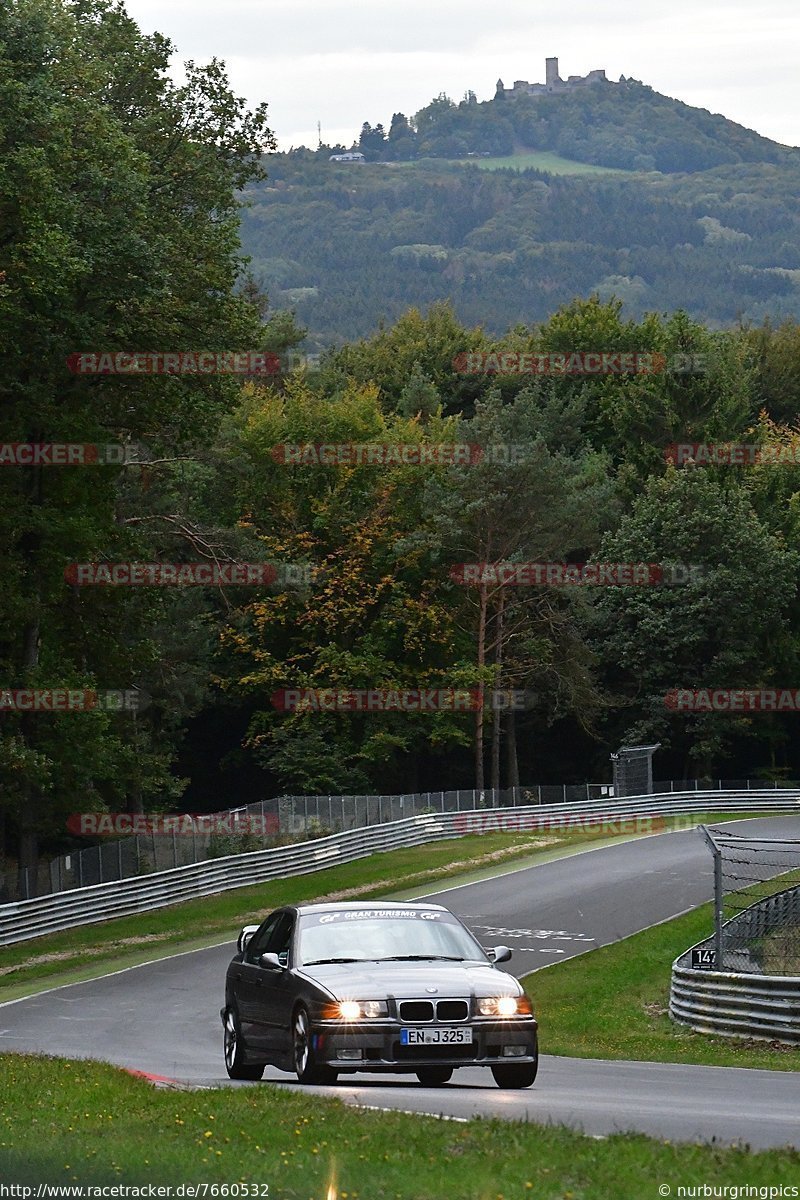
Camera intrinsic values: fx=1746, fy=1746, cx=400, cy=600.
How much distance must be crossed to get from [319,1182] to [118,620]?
114 ft

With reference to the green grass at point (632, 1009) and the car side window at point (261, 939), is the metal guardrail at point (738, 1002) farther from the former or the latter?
the car side window at point (261, 939)

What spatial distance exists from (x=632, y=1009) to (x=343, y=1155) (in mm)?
16911

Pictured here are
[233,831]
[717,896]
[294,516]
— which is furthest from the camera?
[294,516]

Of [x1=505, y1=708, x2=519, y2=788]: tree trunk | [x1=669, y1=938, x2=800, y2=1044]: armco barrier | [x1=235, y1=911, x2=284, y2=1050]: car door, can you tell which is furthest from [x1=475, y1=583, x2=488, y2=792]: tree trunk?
[x1=235, y1=911, x2=284, y2=1050]: car door

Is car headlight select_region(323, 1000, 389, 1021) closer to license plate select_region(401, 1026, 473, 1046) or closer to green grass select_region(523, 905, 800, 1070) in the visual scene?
license plate select_region(401, 1026, 473, 1046)

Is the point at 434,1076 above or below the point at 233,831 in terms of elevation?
above

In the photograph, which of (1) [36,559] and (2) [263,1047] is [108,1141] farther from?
(1) [36,559]

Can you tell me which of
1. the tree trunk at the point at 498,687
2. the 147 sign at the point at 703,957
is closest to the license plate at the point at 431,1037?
the 147 sign at the point at 703,957

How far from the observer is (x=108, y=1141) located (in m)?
9.39

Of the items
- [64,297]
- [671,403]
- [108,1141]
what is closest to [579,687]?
[671,403]

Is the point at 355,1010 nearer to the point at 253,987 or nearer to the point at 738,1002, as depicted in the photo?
the point at 253,987

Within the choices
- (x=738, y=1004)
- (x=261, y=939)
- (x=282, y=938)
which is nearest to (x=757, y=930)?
(x=738, y=1004)

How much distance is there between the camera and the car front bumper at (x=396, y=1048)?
1242 centimetres

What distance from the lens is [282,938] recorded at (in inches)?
561
